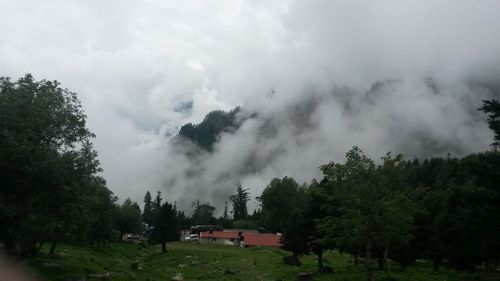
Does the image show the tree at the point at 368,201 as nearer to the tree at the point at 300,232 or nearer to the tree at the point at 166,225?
the tree at the point at 300,232

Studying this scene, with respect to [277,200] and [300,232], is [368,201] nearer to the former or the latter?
[300,232]

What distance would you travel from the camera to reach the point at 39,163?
28.4 metres

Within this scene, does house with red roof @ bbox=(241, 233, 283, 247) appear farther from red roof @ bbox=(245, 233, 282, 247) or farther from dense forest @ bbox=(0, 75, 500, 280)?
dense forest @ bbox=(0, 75, 500, 280)

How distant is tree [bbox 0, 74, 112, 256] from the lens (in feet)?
92.3

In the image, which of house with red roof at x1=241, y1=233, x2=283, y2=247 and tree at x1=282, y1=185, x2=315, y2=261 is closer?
tree at x1=282, y1=185, x2=315, y2=261

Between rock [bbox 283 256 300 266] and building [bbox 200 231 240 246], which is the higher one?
building [bbox 200 231 240 246]

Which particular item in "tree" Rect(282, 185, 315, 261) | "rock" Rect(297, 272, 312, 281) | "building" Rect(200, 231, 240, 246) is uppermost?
"building" Rect(200, 231, 240, 246)

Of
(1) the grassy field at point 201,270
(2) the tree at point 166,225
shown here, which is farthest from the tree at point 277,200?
(1) the grassy field at point 201,270

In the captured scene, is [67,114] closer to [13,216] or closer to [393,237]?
[13,216]

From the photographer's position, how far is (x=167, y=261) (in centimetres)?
7081

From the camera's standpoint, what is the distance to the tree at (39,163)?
92.3ft

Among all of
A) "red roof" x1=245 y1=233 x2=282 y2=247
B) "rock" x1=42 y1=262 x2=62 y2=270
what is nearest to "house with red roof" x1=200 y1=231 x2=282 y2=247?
"red roof" x1=245 y1=233 x2=282 y2=247

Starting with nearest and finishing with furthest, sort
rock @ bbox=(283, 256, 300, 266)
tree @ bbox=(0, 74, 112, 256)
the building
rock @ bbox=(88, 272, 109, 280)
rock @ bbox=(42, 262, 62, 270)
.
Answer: tree @ bbox=(0, 74, 112, 256) → rock @ bbox=(88, 272, 109, 280) → rock @ bbox=(42, 262, 62, 270) → rock @ bbox=(283, 256, 300, 266) → the building

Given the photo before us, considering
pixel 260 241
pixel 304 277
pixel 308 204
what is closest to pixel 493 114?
pixel 304 277
